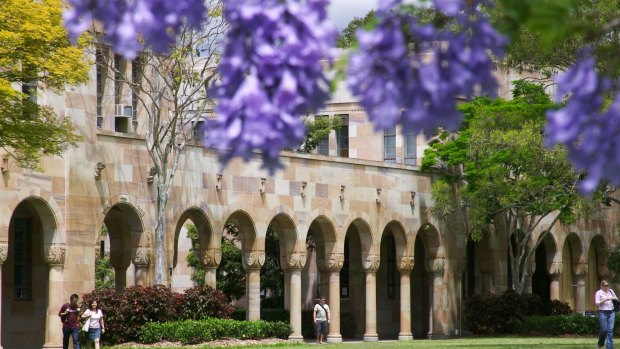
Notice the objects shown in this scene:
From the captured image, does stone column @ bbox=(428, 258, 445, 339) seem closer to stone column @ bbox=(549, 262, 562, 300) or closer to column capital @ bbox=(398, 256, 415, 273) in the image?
column capital @ bbox=(398, 256, 415, 273)

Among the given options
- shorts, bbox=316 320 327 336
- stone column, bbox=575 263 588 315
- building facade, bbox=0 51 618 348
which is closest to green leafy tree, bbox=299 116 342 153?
building facade, bbox=0 51 618 348

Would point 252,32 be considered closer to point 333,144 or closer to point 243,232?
point 243,232

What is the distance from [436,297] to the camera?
48719 millimetres

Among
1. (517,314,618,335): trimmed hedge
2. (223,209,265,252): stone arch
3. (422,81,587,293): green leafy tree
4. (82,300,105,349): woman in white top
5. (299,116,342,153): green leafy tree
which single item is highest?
(299,116,342,153): green leafy tree

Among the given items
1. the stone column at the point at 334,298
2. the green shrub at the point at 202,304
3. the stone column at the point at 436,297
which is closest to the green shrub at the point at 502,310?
the stone column at the point at 436,297

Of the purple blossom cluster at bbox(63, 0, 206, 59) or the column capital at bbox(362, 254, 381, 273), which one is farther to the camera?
the column capital at bbox(362, 254, 381, 273)

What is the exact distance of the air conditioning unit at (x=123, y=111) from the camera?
39.8 m

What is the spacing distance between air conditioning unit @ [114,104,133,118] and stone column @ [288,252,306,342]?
719 centimetres

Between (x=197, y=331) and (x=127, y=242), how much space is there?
22.3ft

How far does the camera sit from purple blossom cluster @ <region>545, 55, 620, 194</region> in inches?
233

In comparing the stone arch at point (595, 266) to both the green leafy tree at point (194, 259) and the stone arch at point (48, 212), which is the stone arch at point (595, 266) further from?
the stone arch at point (48, 212)

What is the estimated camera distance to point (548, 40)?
5617mm

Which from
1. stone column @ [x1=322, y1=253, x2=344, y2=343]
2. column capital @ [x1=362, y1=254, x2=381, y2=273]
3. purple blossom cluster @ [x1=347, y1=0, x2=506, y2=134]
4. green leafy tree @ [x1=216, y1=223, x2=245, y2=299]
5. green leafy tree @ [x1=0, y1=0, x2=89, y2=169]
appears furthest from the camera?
green leafy tree @ [x1=216, y1=223, x2=245, y2=299]

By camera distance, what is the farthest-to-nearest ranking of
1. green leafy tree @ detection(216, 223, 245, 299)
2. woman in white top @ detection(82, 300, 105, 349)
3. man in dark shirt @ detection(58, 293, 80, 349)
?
green leafy tree @ detection(216, 223, 245, 299), man in dark shirt @ detection(58, 293, 80, 349), woman in white top @ detection(82, 300, 105, 349)
